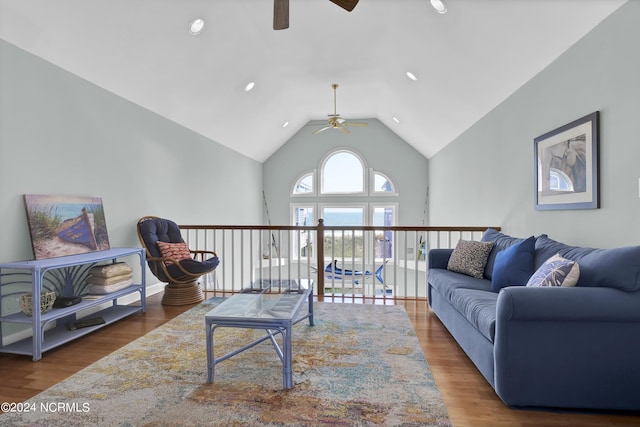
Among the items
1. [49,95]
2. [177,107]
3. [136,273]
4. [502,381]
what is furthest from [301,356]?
[177,107]

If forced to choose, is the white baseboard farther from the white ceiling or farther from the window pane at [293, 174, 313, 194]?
the window pane at [293, 174, 313, 194]

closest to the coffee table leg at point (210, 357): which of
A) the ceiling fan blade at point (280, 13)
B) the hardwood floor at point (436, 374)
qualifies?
the hardwood floor at point (436, 374)

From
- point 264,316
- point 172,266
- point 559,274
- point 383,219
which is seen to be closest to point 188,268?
point 172,266

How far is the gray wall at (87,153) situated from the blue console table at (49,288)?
24 cm

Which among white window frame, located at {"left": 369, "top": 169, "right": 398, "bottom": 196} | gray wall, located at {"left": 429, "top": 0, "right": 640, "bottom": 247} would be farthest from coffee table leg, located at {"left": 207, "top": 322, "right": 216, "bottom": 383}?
white window frame, located at {"left": 369, "top": 169, "right": 398, "bottom": 196}

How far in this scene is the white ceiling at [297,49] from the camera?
2510 millimetres

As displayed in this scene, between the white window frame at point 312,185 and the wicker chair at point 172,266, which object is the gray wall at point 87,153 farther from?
the white window frame at point 312,185

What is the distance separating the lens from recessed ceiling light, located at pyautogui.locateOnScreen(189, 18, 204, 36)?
3205mm

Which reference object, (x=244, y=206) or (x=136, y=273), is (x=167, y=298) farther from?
(x=244, y=206)

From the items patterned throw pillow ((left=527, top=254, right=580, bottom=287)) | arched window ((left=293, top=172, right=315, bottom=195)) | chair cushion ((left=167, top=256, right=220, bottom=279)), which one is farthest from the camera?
arched window ((left=293, top=172, right=315, bottom=195))

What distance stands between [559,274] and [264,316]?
1.78m

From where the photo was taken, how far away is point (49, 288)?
2.78 meters

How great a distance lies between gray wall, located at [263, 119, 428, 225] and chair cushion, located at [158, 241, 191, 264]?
4692mm

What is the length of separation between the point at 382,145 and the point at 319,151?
1.67 m
